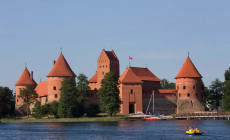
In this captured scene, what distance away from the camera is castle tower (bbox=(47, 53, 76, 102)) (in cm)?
7394

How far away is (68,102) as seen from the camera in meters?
65.6

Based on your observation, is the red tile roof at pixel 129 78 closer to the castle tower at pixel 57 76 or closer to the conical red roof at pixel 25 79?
the castle tower at pixel 57 76

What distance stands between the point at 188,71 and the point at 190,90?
9.57ft

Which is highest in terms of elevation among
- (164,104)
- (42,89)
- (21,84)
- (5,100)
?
(21,84)

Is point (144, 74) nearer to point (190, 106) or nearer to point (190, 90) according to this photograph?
point (190, 90)

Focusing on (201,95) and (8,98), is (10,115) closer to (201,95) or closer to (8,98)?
(8,98)

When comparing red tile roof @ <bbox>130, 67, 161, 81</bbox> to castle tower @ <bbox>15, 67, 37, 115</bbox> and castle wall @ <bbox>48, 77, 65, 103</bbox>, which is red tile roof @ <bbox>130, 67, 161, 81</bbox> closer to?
castle wall @ <bbox>48, 77, 65, 103</bbox>

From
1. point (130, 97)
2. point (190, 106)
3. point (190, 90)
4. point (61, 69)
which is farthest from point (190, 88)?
point (61, 69)

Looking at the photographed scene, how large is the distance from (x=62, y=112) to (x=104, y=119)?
19.0ft

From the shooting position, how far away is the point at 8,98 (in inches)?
3123

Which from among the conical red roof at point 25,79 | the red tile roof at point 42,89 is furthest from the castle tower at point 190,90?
the conical red roof at point 25,79

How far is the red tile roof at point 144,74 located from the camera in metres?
78.8

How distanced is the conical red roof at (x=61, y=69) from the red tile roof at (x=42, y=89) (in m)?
5.42

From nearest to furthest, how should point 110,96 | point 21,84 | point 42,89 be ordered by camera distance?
1. point 110,96
2. point 42,89
3. point 21,84
